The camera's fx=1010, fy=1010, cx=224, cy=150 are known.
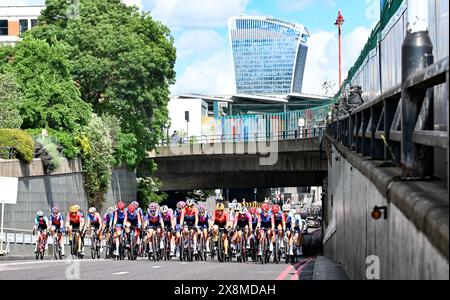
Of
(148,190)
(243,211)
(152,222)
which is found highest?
(243,211)

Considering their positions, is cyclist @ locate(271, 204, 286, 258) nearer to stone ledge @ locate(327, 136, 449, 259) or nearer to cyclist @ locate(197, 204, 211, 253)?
cyclist @ locate(197, 204, 211, 253)

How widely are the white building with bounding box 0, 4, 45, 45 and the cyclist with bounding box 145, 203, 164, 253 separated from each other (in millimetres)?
71169

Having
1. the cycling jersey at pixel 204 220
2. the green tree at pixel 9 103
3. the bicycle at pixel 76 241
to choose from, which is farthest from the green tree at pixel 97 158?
the cycling jersey at pixel 204 220

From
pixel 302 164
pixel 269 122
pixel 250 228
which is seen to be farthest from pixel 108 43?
pixel 250 228

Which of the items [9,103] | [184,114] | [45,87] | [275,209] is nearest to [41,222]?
[275,209]

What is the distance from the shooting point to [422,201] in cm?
646

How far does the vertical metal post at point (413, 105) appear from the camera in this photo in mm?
8297

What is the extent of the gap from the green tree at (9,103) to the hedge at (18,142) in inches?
98.0

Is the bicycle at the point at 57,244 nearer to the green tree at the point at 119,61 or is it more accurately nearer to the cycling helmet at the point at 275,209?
the cycling helmet at the point at 275,209

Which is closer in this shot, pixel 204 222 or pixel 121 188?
pixel 204 222

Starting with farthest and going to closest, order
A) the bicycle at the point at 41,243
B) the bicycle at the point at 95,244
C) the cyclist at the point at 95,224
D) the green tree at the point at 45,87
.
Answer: the green tree at the point at 45,87 → the bicycle at the point at 95,244 → the cyclist at the point at 95,224 → the bicycle at the point at 41,243

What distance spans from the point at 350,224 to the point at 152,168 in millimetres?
48497

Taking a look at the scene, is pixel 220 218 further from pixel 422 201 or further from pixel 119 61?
pixel 119 61

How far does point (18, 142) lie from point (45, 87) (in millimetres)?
8145
